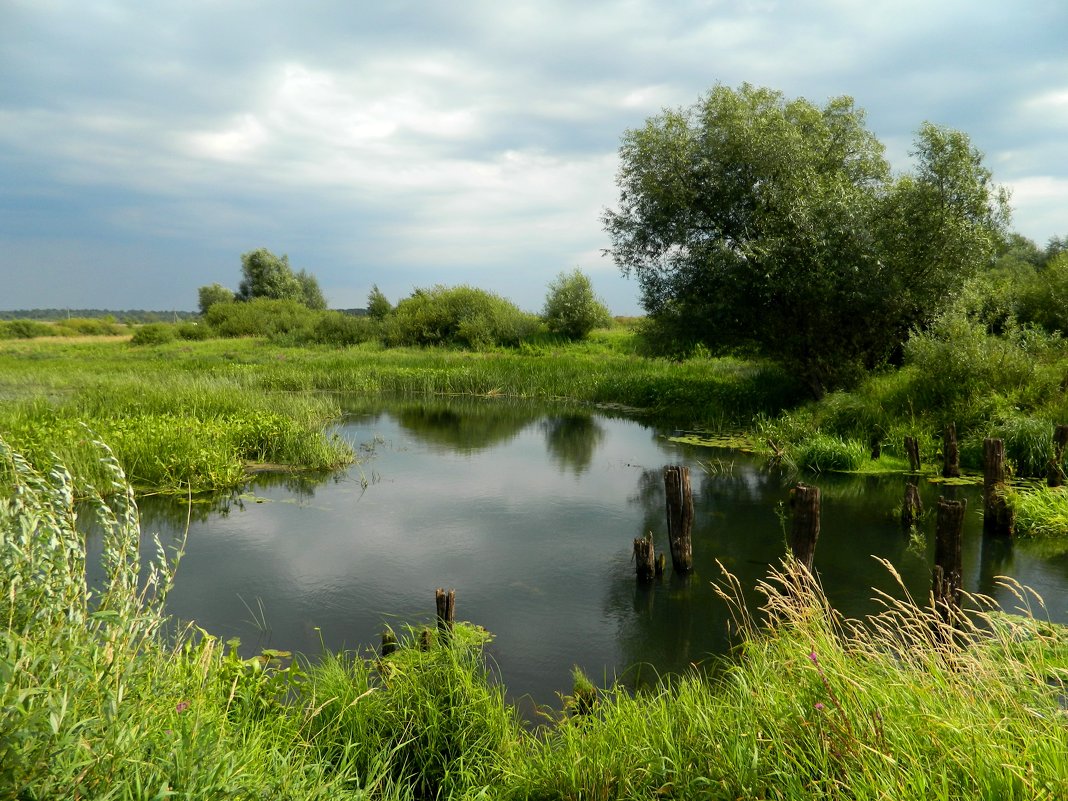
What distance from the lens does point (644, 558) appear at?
9.31 metres

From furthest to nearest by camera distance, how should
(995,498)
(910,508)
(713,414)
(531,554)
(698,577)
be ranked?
(713,414) → (910,508) → (995,498) → (531,554) → (698,577)

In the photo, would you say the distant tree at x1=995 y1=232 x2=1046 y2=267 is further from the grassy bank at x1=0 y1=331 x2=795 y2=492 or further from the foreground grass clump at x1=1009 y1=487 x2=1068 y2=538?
the foreground grass clump at x1=1009 y1=487 x2=1068 y2=538

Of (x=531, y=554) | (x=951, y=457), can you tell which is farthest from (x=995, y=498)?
(x=531, y=554)

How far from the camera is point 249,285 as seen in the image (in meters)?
76.2

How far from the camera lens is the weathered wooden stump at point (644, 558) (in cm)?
927

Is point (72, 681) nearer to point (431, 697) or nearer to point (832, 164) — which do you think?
point (431, 697)

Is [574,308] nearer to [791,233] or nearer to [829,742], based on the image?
[791,233]

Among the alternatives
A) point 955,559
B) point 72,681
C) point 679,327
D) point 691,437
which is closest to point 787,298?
point 679,327

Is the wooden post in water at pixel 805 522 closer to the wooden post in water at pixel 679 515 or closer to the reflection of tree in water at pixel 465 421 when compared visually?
the wooden post in water at pixel 679 515

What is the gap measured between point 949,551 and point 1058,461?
678cm

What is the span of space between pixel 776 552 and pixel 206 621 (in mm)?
7743

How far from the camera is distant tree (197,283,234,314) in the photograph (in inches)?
3098

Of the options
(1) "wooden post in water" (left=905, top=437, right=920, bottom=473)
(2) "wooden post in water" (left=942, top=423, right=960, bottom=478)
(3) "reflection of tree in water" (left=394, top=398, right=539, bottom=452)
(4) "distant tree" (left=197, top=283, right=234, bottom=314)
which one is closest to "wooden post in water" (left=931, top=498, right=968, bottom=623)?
(2) "wooden post in water" (left=942, top=423, right=960, bottom=478)

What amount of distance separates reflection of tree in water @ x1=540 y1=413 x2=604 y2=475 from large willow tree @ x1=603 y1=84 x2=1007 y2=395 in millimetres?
4194
